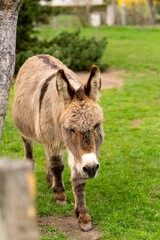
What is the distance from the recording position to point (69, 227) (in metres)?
4.79

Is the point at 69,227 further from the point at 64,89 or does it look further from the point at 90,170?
the point at 64,89

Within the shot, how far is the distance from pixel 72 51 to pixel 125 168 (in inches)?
274

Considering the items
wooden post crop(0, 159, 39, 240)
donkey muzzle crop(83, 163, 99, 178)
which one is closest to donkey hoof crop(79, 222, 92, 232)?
donkey muzzle crop(83, 163, 99, 178)

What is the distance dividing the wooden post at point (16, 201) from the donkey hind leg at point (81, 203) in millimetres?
→ 3042

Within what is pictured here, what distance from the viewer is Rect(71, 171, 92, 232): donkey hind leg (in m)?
4.69

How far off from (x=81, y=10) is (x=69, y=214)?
67.1 feet

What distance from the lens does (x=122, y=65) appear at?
45.8 feet

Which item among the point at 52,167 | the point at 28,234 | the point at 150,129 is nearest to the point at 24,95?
the point at 52,167

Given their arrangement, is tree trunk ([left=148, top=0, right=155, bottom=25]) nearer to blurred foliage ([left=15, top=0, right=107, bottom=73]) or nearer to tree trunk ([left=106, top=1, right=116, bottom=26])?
tree trunk ([left=106, top=1, right=116, bottom=26])

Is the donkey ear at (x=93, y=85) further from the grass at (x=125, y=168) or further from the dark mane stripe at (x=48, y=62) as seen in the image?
the dark mane stripe at (x=48, y=62)

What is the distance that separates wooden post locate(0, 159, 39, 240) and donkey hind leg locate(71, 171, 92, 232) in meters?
3.04

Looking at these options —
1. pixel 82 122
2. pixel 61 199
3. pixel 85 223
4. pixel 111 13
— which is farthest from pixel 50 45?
pixel 111 13

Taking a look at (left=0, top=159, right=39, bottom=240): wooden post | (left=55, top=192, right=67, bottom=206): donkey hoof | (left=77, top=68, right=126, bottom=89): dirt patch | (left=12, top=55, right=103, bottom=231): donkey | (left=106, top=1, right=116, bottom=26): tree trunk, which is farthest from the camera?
(left=106, top=1, right=116, bottom=26): tree trunk

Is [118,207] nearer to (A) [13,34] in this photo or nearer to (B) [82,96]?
(B) [82,96]
